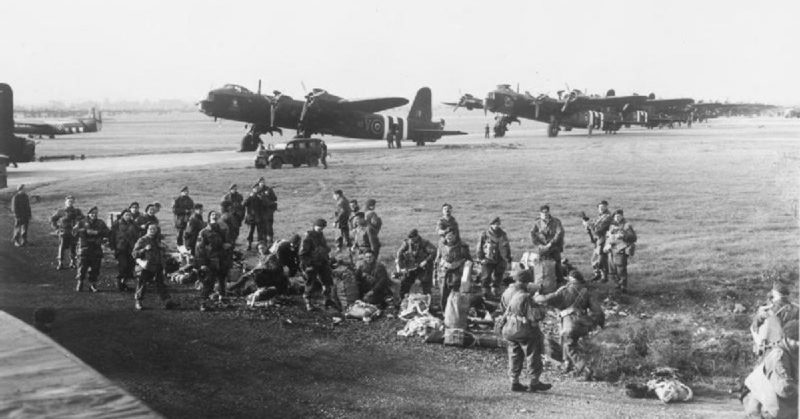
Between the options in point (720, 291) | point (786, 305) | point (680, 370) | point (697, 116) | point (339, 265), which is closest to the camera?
point (786, 305)

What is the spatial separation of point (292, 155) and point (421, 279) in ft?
69.2

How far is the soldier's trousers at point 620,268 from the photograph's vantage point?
13.7 metres

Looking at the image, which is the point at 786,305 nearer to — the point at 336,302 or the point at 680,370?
the point at 680,370

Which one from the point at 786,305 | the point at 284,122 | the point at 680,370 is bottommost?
the point at 680,370

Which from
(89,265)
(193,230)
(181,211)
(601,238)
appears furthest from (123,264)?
(601,238)

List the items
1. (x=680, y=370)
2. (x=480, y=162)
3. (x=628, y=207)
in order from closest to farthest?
(x=680, y=370), (x=628, y=207), (x=480, y=162)

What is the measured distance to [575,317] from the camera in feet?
33.1

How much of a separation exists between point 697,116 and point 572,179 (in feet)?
295

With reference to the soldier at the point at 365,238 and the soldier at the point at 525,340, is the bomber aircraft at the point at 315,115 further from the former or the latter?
the soldier at the point at 525,340

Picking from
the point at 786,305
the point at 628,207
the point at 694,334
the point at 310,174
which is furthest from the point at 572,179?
the point at 786,305

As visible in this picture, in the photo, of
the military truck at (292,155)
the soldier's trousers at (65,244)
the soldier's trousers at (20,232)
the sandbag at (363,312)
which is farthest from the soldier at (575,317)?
the military truck at (292,155)

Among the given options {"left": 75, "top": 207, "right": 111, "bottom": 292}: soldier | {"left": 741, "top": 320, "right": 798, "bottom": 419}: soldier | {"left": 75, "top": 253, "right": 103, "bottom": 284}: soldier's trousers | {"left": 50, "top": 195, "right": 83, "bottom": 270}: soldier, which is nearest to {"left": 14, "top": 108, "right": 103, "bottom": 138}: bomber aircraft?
{"left": 50, "top": 195, "right": 83, "bottom": 270}: soldier

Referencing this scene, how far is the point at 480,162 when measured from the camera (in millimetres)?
36531

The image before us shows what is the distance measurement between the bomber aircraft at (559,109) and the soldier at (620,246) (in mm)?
40855
